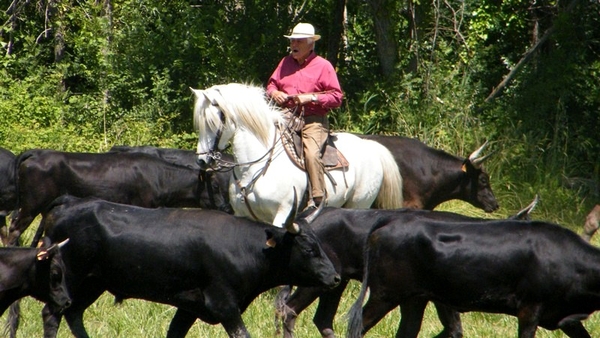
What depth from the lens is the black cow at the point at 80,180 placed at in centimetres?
1162

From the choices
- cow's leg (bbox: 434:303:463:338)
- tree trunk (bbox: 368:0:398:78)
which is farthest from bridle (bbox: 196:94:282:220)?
tree trunk (bbox: 368:0:398:78)

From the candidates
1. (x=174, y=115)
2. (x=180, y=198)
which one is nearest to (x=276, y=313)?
(x=180, y=198)

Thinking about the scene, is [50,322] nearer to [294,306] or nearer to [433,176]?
[294,306]

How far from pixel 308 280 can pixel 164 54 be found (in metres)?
11.4

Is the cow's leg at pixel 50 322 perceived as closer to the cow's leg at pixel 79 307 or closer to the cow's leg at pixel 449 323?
the cow's leg at pixel 79 307

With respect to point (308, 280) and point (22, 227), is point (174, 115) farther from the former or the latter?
point (308, 280)

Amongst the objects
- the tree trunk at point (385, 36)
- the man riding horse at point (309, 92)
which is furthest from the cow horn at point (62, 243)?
the tree trunk at point (385, 36)

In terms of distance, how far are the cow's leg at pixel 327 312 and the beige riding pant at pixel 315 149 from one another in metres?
1.63

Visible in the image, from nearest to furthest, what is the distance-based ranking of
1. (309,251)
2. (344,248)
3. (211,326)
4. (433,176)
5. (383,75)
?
(309,251) < (344,248) < (211,326) < (433,176) < (383,75)

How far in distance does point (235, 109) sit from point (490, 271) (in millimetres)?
3555

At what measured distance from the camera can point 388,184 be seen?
11.7 metres

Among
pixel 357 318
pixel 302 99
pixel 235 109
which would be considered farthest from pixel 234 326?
pixel 302 99

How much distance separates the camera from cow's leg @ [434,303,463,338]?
882cm

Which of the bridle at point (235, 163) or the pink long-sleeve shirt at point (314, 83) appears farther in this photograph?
the pink long-sleeve shirt at point (314, 83)
